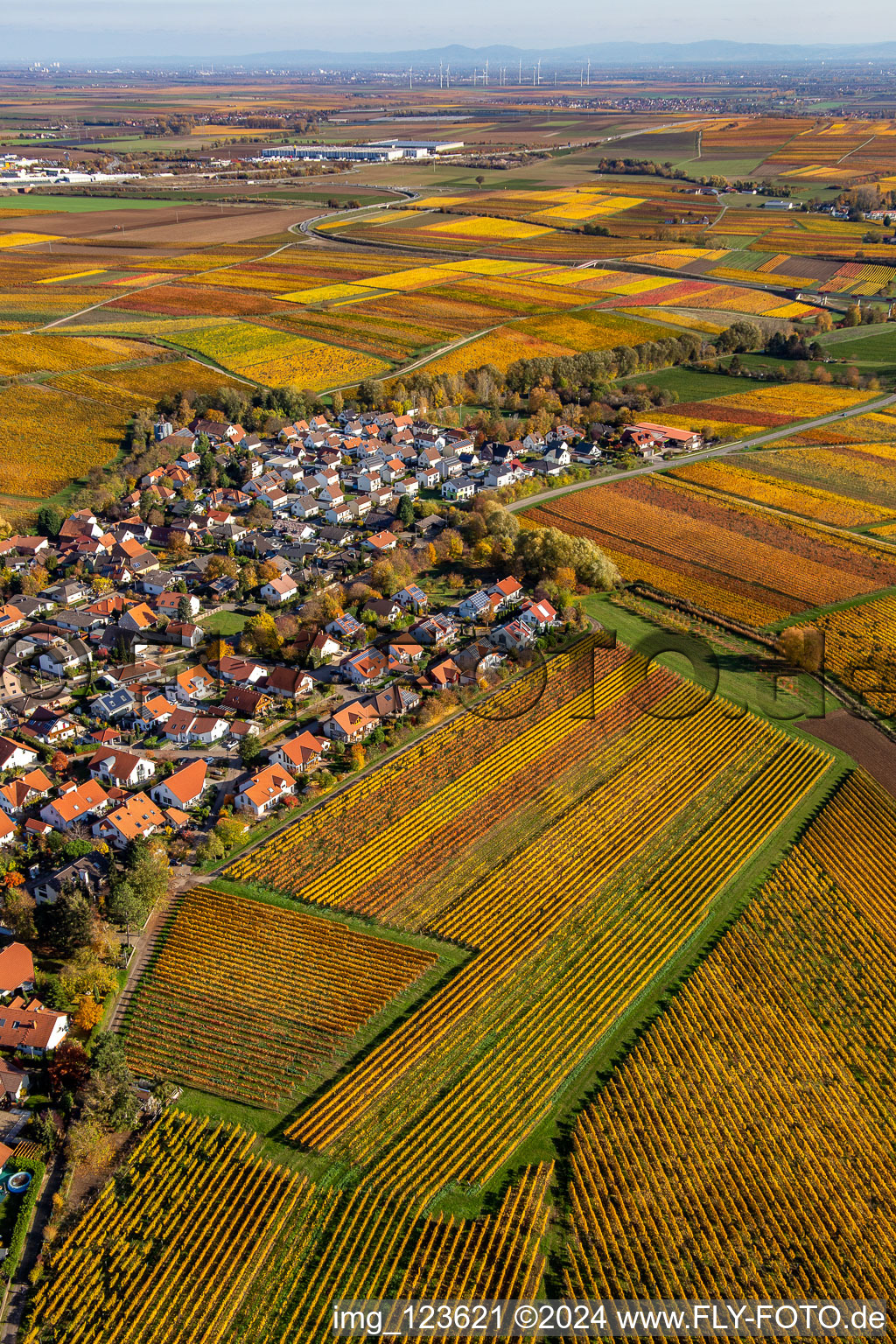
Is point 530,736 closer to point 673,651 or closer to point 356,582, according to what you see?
point 673,651

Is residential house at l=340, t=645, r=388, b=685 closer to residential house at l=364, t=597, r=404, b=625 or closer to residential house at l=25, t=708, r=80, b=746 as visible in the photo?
Result: residential house at l=364, t=597, r=404, b=625

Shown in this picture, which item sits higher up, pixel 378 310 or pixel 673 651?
pixel 378 310

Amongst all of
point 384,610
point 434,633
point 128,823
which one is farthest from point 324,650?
point 128,823

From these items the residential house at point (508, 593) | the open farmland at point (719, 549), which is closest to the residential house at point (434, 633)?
the residential house at point (508, 593)

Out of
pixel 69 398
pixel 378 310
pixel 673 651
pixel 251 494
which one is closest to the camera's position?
pixel 673 651

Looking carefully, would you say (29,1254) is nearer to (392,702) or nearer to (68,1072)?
(68,1072)

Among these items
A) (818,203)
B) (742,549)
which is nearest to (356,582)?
(742,549)

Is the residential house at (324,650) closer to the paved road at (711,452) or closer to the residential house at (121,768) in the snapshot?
the residential house at (121,768)
